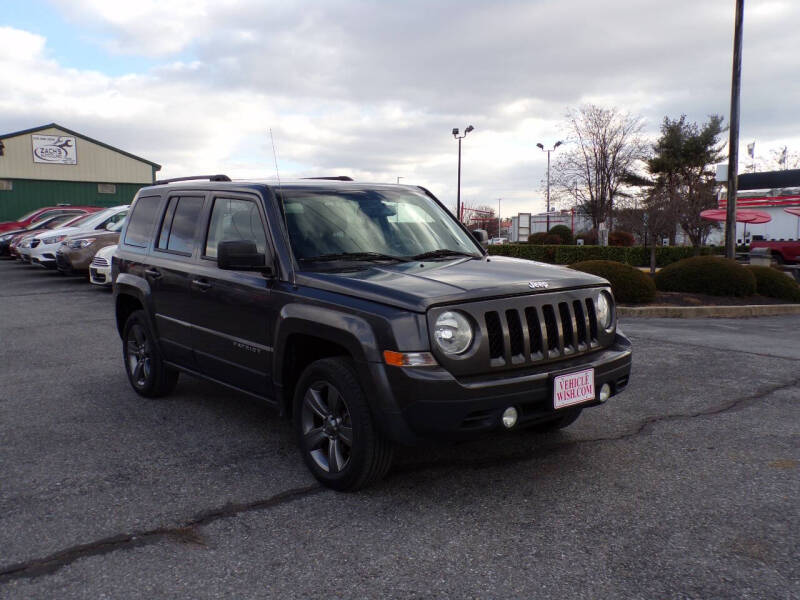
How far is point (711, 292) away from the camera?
1387 centimetres

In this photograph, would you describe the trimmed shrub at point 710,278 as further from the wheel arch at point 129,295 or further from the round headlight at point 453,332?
the round headlight at point 453,332

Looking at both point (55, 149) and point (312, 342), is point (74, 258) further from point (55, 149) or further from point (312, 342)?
point (55, 149)

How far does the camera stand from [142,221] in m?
6.00

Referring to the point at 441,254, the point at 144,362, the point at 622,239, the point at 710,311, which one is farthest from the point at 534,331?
the point at 622,239

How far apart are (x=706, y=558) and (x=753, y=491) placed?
39.3 inches

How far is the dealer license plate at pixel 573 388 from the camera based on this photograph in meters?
3.73

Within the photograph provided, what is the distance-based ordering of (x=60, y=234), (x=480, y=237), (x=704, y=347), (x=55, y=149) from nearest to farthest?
(x=480, y=237) < (x=704, y=347) < (x=60, y=234) < (x=55, y=149)

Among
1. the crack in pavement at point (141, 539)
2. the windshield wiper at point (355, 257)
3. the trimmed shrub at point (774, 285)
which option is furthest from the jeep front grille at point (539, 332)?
the trimmed shrub at point (774, 285)

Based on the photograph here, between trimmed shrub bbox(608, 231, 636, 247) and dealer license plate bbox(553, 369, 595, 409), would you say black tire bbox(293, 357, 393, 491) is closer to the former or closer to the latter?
dealer license plate bbox(553, 369, 595, 409)

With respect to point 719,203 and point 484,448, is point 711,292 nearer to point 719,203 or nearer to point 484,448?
point 484,448

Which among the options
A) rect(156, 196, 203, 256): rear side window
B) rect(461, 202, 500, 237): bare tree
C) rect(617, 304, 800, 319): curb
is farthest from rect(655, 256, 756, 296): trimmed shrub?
rect(461, 202, 500, 237): bare tree

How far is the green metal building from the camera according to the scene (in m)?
38.7

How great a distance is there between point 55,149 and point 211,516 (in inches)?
1652

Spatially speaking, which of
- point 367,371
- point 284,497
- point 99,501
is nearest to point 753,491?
point 367,371
